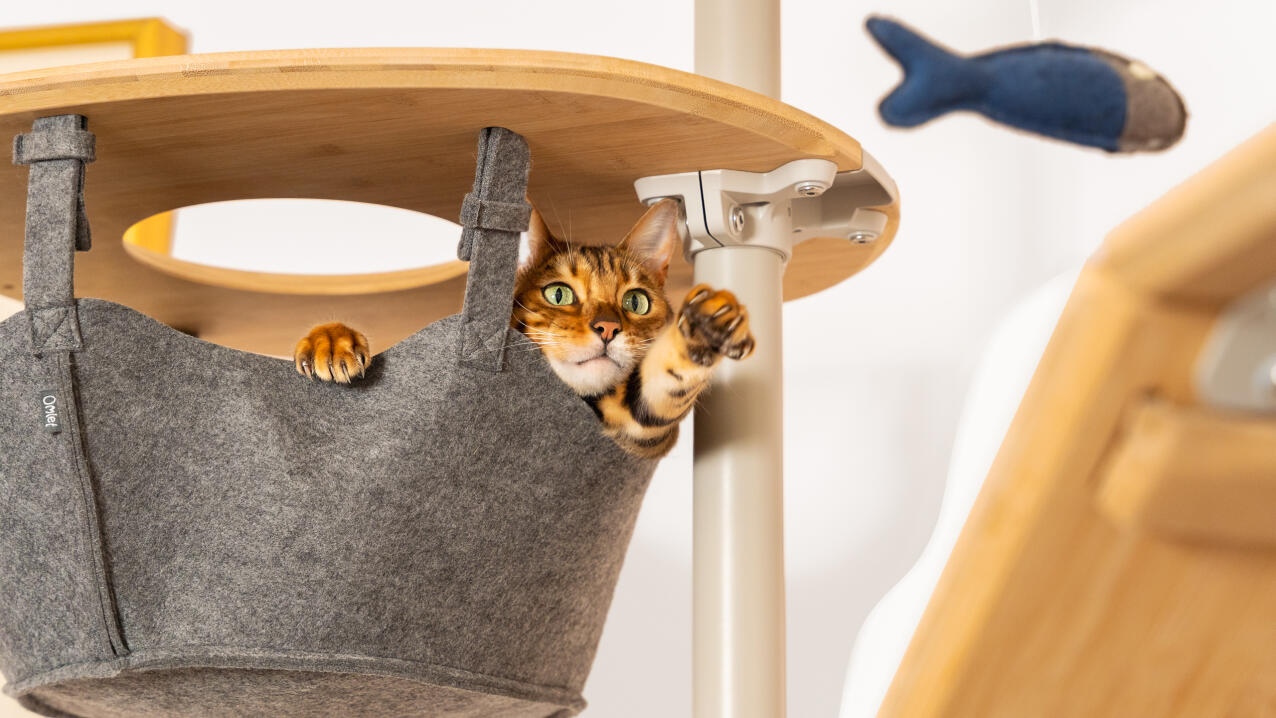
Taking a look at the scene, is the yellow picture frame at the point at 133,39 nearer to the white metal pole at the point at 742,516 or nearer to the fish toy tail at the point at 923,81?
the white metal pole at the point at 742,516

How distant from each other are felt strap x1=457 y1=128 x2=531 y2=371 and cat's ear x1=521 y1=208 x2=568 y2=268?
249mm

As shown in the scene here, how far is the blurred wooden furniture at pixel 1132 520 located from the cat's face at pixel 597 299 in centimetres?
60

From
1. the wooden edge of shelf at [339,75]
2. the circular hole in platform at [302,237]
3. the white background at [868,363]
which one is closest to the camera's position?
the wooden edge of shelf at [339,75]

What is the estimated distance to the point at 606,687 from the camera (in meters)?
1.82

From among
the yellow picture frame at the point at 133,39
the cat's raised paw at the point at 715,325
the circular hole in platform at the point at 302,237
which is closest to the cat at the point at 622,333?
the cat's raised paw at the point at 715,325

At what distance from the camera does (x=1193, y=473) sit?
0.96ft

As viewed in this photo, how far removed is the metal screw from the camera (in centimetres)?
91

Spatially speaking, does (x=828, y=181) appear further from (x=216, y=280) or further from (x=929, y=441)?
(x=929, y=441)

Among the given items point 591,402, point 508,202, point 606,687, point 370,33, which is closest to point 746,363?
point 591,402

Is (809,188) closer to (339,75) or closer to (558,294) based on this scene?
(558,294)

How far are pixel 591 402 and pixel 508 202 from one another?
193mm

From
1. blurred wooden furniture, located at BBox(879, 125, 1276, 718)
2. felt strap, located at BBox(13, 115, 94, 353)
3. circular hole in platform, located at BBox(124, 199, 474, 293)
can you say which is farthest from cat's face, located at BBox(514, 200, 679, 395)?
circular hole in platform, located at BBox(124, 199, 474, 293)

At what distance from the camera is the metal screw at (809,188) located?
0.91 m

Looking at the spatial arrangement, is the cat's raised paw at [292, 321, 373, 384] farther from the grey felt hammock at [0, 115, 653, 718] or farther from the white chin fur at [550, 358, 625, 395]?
the white chin fur at [550, 358, 625, 395]
